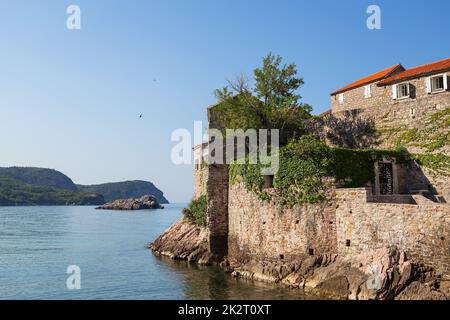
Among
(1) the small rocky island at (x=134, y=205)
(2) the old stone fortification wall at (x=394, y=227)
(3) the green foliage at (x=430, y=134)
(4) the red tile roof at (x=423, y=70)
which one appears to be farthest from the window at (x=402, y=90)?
(1) the small rocky island at (x=134, y=205)

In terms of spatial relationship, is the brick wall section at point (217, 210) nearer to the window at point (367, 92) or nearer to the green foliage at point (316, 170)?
the green foliage at point (316, 170)

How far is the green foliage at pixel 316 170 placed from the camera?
22.2 m

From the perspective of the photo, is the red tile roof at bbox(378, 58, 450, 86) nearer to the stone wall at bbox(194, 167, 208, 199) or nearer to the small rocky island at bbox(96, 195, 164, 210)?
the stone wall at bbox(194, 167, 208, 199)

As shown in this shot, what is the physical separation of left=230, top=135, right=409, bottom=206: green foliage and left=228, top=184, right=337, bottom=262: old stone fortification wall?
0.74 m

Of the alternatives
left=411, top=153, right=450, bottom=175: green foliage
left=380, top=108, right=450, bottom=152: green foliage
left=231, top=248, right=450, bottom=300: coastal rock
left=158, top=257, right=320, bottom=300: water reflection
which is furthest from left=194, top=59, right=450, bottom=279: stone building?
left=158, top=257, right=320, bottom=300: water reflection

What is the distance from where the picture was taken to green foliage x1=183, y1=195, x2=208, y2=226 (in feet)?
112

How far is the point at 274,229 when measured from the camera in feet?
79.2

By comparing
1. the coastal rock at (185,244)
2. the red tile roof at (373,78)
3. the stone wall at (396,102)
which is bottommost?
the coastal rock at (185,244)

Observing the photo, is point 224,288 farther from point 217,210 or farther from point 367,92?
point 367,92

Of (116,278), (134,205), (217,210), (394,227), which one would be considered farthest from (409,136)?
(134,205)

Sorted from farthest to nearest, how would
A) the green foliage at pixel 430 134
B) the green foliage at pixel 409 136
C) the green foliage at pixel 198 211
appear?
the green foliage at pixel 198 211, the green foliage at pixel 409 136, the green foliage at pixel 430 134

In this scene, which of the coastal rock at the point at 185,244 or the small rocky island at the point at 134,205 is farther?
the small rocky island at the point at 134,205

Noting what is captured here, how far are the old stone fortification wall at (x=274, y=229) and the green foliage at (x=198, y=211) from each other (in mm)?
4733

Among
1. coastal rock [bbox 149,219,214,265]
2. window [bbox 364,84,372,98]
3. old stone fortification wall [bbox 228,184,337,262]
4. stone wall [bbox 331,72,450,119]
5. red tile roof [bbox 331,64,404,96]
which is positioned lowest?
coastal rock [bbox 149,219,214,265]
